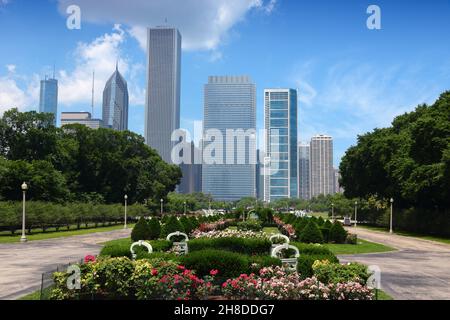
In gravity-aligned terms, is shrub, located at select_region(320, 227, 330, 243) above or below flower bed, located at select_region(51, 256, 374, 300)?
below

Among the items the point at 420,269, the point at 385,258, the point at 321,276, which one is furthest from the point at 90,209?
the point at 321,276

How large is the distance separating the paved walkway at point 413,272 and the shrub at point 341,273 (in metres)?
3.46

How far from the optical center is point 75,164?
287ft

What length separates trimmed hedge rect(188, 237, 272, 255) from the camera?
20.9 m

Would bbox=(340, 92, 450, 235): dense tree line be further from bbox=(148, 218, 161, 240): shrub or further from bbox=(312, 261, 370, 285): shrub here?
bbox=(312, 261, 370, 285): shrub

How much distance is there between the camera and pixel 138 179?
97438 mm

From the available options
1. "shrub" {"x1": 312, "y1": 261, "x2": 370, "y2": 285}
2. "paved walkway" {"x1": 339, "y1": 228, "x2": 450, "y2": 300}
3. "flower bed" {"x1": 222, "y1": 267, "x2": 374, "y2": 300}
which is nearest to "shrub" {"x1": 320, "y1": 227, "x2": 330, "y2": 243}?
"paved walkway" {"x1": 339, "y1": 228, "x2": 450, "y2": 300}

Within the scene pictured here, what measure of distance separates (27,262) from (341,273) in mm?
18224

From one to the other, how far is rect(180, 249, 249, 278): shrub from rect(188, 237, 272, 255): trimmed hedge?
5.94 meters

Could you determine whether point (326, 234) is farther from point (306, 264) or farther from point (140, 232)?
point (306, 264)

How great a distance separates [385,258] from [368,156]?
50049 millimetres

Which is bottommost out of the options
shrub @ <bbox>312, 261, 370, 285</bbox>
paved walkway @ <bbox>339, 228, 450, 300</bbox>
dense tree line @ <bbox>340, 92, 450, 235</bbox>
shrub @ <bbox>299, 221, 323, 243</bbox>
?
paved walkway @ <bbox>339, 228, 450, 300</bbox>
